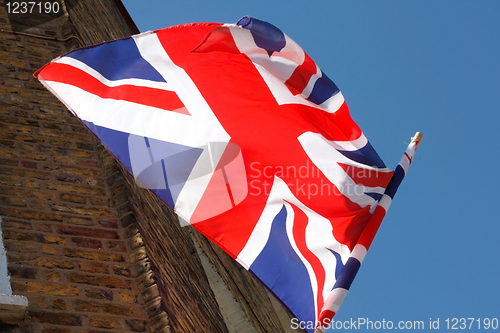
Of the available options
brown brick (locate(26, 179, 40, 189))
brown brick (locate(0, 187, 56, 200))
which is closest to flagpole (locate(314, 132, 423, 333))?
brown brick (locate(0, 187, 56, 200))

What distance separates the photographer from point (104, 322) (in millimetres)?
3402

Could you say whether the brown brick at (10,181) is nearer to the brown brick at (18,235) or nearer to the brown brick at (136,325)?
the brown brick at (18,235)

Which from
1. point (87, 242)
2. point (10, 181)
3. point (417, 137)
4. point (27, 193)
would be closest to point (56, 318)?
point (87, 242)

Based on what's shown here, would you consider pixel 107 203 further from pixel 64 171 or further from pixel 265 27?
pixel 265 27

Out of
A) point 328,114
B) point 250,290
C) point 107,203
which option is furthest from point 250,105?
point 250,290

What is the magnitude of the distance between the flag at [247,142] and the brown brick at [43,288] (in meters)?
0.69

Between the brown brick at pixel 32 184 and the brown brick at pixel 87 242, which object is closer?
the brown brick at pixel 87 242

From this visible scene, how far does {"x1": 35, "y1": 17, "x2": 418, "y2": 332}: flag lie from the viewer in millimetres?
3449

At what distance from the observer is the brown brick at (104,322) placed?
337 centimetres

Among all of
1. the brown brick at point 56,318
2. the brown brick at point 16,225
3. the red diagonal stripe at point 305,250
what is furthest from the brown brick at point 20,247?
the red diagonal stripe at point 305,250

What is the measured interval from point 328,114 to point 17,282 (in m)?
2.11

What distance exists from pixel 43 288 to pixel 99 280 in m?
0.31

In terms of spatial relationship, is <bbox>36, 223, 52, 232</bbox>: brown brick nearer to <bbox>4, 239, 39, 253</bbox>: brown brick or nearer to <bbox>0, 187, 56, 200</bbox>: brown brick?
<bbox>4, 239, 39, 253</bbox>: brown brick

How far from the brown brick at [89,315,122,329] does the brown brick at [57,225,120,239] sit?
62 centimetres
